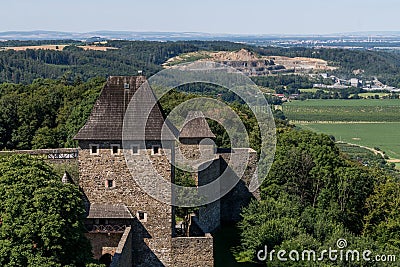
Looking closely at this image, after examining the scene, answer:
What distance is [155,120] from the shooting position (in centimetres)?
2916

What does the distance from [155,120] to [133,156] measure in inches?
78.0

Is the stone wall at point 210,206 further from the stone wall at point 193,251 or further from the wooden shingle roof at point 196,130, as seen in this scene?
the stone wall at point 193,251

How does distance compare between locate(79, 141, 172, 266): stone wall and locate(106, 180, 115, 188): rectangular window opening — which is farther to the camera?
locate(106, 180, 115, 188): rectangular window opening

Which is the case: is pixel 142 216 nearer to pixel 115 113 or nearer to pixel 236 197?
pixel 115 113

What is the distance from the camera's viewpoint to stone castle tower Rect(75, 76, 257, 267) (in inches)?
1142

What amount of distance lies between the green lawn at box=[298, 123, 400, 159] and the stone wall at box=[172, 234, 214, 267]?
8659cm

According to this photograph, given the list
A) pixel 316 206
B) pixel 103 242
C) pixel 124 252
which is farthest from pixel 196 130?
pixel 124 252

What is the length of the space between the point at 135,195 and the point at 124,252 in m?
3.82

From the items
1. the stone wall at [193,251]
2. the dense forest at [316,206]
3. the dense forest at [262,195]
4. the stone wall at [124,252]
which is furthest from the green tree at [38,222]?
the dense forest at [316,206]

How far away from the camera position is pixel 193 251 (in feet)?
97.6

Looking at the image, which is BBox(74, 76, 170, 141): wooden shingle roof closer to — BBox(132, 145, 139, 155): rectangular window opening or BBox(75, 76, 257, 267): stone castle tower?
BBox(75, 76, 257, 267): stone castle tower

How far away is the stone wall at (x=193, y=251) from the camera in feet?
97.5

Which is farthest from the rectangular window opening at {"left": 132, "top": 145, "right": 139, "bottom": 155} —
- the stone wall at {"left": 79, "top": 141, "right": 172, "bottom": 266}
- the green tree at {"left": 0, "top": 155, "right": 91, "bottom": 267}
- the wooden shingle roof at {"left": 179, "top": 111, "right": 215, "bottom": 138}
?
the wooden shingle roof at {"left": 179, "top": 111, "right": 215, "bottom": 138}

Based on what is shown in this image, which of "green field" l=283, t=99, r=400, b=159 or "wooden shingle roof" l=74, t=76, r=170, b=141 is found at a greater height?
"wooden shingle roof" l=74, t=76, r=170, b=141
